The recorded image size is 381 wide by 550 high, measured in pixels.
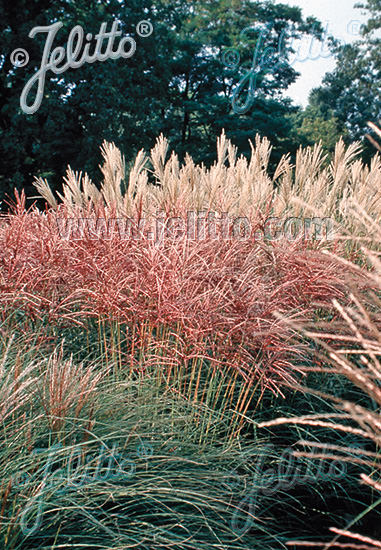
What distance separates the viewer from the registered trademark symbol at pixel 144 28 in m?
16.9

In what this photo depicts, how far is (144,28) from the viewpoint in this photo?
56.0 ft

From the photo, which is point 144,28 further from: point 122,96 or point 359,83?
point 359,83

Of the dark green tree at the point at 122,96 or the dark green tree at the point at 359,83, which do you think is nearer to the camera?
the dark green tree at the point at 122,96

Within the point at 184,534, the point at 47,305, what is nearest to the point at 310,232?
the point at 47,305

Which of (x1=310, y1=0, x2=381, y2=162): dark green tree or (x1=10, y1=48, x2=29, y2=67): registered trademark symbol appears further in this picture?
(x1=310, y1=0, x2=381, y2=162): dark green tree

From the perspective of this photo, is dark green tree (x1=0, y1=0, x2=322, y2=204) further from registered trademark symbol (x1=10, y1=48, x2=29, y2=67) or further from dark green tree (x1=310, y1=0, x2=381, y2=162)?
dark green tree (x1=310, y1=0, x2=381, y2=162)

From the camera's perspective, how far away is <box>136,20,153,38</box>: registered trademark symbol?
667 inches

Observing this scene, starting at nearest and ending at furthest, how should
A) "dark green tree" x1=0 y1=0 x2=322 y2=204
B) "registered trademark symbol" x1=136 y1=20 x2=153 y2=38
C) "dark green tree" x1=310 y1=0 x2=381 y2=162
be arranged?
"dark green tree" x1=0 y1=0 x2=322 y2=204 < "registered trademark symbol" x1=136 y1=20 x2=153 y2=38 < "dark green tree" x1=310 y1=0 x2=381 y2=162

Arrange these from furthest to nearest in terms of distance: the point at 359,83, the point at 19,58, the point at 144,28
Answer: the point at 359,83 < the point at 144,28 < the point at 19,58

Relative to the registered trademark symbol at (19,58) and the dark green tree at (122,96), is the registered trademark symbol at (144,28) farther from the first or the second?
the registered trademark symbol at (19,58)

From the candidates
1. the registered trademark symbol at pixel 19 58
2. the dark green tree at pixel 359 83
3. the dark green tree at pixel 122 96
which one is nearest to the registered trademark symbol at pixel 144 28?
the dark green tree at pixel 122 96

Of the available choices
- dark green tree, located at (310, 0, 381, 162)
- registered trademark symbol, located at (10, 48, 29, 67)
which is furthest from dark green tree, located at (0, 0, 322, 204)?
dark green tree, located at (310, 0, 381, 162)

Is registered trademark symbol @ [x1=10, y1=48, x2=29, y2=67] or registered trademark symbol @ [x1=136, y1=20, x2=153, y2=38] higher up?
registered trademark symbol @ [x1=136, y1=20, x2=153, y2=38]

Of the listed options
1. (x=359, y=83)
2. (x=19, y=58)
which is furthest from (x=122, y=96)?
(x=359, y=83)
